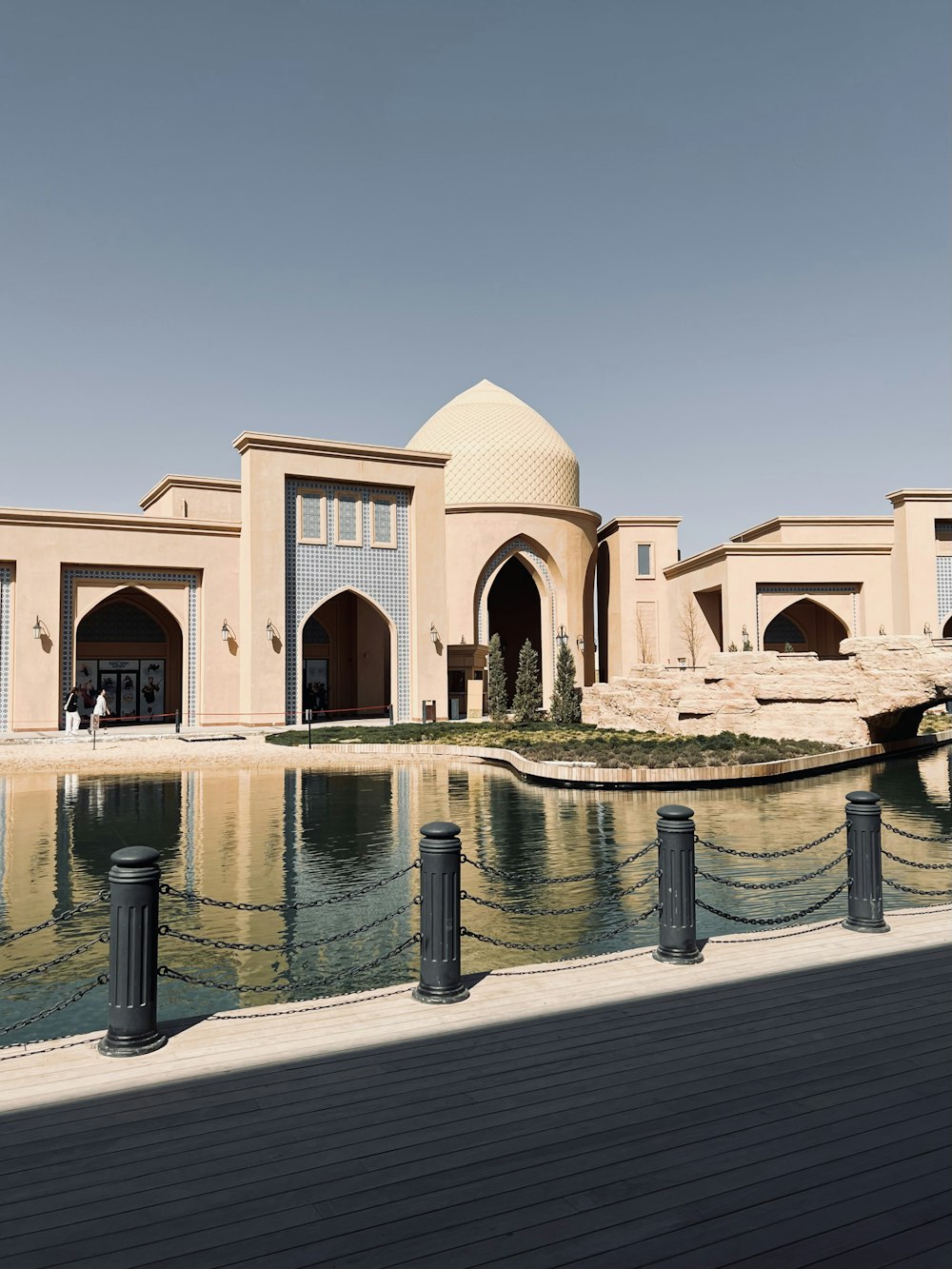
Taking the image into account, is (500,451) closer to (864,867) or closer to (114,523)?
(114,523)

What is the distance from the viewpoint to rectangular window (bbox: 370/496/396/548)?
2959 centimetres

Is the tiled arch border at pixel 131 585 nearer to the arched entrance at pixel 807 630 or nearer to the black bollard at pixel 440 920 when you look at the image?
the arched entrance at pixel 807 630

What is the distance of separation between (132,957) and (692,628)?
35448 millimetres

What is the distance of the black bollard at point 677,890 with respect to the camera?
548 centimetres

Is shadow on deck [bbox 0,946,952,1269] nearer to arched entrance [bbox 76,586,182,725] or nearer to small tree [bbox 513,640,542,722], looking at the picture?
small tree [bbox 513,640,542,722]

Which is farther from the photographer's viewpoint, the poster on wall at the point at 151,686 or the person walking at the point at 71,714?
the poster on wall at the point at 151,686

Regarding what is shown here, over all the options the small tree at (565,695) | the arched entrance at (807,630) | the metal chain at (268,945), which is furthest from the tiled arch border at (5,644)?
the arched entrance at (807,630)

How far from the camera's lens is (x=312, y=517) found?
2853 centimetres

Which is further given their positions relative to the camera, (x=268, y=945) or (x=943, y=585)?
(x=943, y=585)

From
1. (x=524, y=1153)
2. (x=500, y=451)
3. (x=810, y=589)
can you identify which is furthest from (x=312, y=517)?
(x=524, y=1153)

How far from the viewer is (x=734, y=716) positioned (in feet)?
73.1

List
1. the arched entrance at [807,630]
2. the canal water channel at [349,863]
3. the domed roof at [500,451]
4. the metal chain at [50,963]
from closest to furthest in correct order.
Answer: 1. the metal chain at [50,963]
2. the canal water channel at [349,863]
3. the domed roof at [500,451]
4. the arched entrance at [807,630]

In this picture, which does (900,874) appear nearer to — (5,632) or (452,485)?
(5,632)

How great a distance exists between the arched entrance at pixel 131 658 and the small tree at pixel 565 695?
498 inches
